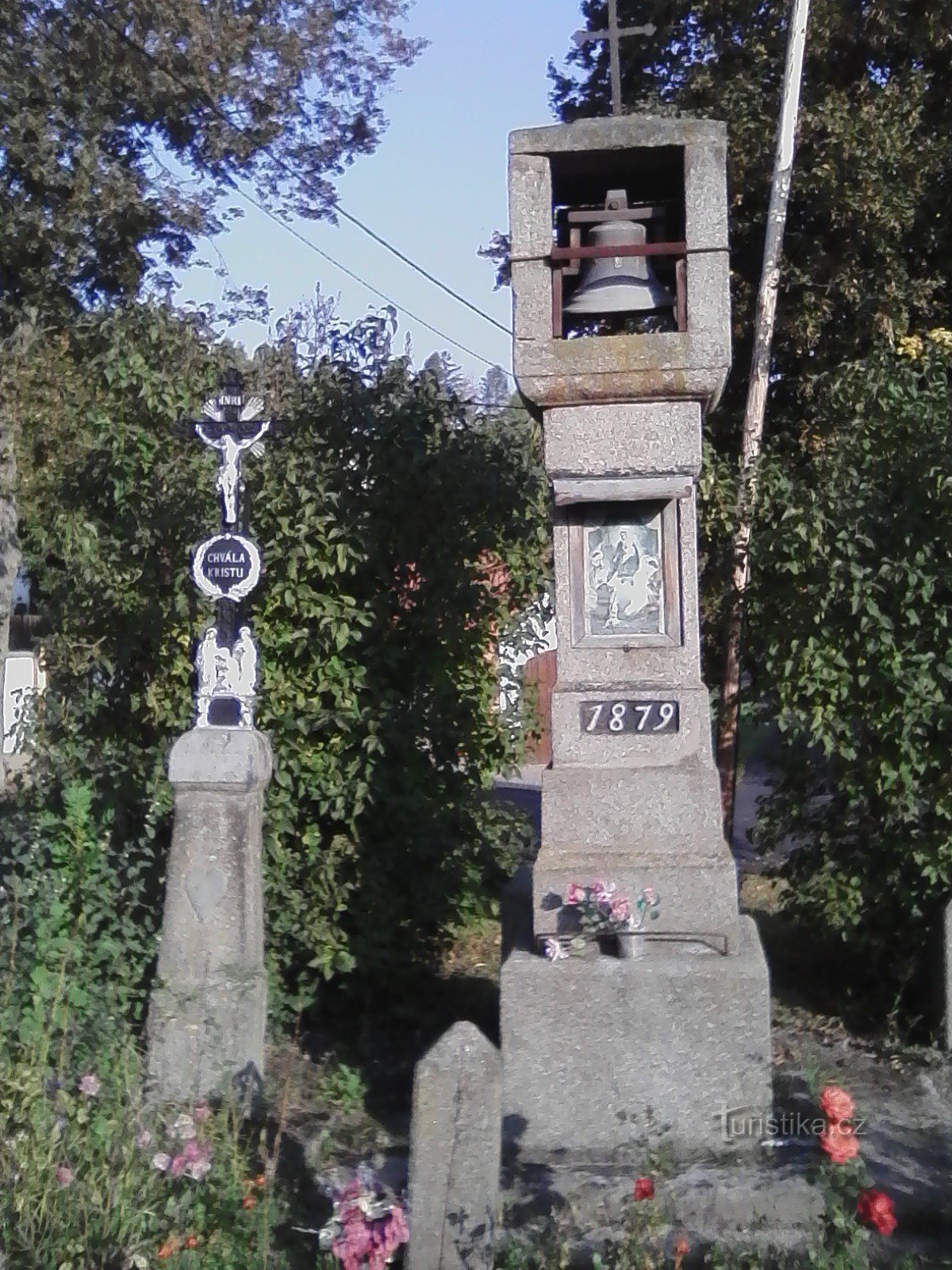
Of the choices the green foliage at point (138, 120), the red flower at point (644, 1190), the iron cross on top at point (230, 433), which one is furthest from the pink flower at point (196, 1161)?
the green foliage at point (138, 120)

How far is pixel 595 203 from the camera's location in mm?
6023

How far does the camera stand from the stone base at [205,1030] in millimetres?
5250

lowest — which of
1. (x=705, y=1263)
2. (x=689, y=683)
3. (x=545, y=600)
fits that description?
(x=705, y=1263)

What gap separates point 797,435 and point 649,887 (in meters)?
6.86

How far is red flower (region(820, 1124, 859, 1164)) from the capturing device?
10.7 feet

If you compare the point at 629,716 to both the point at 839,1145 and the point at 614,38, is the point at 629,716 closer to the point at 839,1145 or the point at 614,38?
the point at 839,1145

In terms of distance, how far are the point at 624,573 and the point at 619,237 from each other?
49.8 inches

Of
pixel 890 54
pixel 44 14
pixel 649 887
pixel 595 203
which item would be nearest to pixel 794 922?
pixel 649 887

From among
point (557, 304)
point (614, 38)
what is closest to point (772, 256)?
point (614, 38)

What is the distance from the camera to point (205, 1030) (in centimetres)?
531

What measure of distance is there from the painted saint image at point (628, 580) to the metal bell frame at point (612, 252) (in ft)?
2.50

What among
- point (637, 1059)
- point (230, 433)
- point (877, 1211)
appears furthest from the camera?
point (230, 433)

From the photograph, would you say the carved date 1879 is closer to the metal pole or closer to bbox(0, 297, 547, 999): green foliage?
bbox(0, 297, 547, 999): green foliage

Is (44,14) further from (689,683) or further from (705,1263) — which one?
(705,1263)
